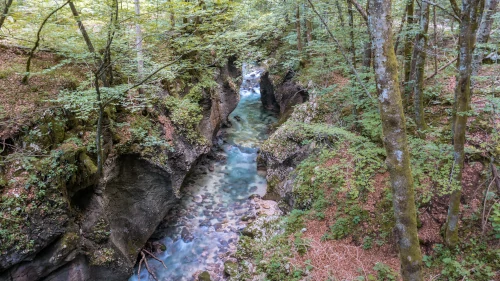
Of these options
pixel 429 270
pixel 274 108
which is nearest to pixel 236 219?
pixel 429 270

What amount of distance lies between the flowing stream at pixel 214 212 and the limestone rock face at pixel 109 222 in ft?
3.17

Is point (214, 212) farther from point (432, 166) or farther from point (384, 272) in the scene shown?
point (432, 166)

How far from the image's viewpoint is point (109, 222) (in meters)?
7.04

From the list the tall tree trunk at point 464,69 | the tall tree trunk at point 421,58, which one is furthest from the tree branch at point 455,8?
the tall tree trunk at point 421,58

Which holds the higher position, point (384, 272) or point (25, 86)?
point (25, 86)

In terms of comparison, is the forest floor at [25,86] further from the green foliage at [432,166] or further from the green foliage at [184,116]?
the green foliage at [432,166]

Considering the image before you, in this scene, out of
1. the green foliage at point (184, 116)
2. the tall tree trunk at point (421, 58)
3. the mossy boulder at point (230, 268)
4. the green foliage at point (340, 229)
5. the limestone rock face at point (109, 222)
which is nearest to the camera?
the limestone rock face at point (109, 222)

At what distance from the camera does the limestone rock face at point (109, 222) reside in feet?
17.8

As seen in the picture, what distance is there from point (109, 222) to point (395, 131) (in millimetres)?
6956

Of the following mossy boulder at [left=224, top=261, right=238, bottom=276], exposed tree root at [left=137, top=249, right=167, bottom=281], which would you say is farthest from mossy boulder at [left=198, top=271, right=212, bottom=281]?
exposed tree root at [left=137, top=249, right=167, bottom=281]

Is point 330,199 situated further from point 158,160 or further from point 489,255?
point 158,160

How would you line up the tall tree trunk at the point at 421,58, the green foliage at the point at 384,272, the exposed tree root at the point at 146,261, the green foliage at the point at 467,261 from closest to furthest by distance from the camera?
the green foliage at the point at 467,261, the green foliage at the point at 384,272, the tall tree trunk at the point at 421,58, the exposed tree root at the point at 146,261

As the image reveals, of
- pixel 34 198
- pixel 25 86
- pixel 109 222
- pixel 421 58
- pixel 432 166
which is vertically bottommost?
pixel 109 222

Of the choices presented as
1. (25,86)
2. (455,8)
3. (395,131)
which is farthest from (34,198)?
(455,8)
